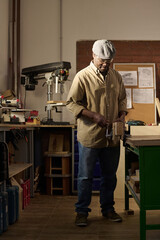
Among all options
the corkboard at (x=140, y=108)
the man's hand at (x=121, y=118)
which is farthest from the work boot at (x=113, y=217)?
the corkboard at (x=140, y=108)

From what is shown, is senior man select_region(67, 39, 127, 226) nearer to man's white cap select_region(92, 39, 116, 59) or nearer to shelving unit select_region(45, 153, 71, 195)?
man's white cap select_region(92, 39, 116, 59)

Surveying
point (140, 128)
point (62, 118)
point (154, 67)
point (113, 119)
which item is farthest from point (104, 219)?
point (154, 67)

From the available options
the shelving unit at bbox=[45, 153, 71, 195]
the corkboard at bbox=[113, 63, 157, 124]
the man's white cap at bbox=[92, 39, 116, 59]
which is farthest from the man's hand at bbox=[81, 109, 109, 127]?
the corkboard at bbox=[113, 63, 157, 124]

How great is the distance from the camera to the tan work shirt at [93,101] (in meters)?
2.57

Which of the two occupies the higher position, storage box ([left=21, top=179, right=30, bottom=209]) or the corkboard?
the corkboard

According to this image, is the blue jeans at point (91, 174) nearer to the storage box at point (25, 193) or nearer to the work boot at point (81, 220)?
the work boot at point (81, 220)

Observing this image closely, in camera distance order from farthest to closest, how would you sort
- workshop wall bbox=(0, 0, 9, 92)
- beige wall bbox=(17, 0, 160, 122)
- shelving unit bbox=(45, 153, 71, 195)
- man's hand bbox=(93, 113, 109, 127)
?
beige wall bbox=(17, 0, 160, 122)
workshop wall bbox=(0, 0, 9, 92)
shelving unit bbox=(45, 153, 71, 195)
man's hand bbox=(93, 113, 109, 127)

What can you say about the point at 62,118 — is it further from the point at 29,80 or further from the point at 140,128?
the point at 140,128

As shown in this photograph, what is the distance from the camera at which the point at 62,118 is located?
441cm

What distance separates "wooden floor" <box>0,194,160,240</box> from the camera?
7.69ft

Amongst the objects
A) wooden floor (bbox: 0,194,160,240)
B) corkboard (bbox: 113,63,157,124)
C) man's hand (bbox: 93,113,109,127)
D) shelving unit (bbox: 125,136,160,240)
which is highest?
corkboard (bbox: 113,63,157,124)

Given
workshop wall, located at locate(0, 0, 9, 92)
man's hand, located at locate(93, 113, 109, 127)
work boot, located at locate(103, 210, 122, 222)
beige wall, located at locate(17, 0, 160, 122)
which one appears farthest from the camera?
beige wall, located at locate(17, 0, 160, 122)

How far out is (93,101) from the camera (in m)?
2.60

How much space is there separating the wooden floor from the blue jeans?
16cm
